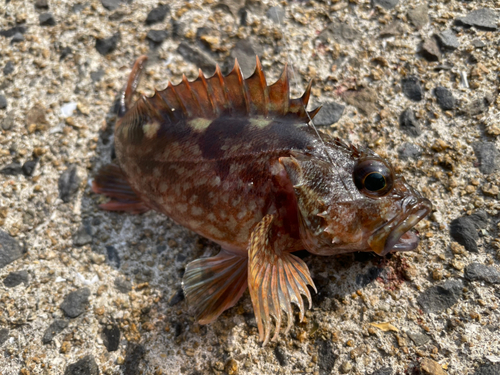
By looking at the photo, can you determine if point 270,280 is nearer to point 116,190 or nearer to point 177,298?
point 177,298

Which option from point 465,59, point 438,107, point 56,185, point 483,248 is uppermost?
point 465,59

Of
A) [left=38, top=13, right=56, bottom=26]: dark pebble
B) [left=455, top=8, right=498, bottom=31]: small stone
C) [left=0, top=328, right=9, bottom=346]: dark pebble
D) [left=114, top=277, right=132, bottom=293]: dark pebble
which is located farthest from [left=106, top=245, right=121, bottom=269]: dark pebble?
[left=455, top=8, right=498, bottom=31]: small stone

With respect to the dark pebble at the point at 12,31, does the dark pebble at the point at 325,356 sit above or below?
below

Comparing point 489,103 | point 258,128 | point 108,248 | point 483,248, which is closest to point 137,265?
point 108,248

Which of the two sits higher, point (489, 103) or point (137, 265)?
point (489, 103)

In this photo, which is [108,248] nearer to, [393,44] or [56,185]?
[56,185]

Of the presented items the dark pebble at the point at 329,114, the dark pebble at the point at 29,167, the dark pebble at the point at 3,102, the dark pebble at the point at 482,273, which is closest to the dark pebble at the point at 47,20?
the dark pebble at the point at 3,102

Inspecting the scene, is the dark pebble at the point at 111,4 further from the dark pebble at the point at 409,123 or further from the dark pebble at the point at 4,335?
the dark pebble at the point at 4,335
